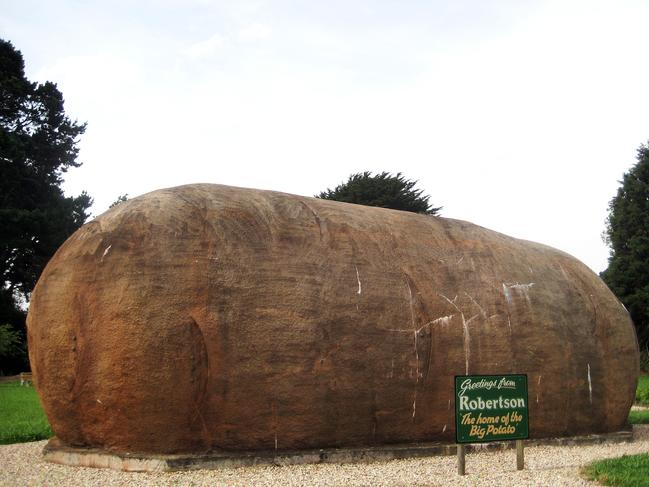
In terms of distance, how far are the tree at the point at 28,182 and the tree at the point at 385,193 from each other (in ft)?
44.7

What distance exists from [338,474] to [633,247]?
29715 mm

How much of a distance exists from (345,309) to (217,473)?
254 centimetres

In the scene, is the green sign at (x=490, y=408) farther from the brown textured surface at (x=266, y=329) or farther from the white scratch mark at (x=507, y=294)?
the white scratch mark at (x=507, y=294)

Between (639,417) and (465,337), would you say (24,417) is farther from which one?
(639,417)

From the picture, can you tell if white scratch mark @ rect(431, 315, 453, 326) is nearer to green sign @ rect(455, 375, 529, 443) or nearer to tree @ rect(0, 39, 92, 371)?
green sign @ rect(455, 375, 529, 443)

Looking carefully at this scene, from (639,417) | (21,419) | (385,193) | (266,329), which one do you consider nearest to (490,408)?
(266,329)

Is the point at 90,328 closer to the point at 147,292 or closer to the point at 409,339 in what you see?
the point at 147,292

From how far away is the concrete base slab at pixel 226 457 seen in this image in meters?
7.66

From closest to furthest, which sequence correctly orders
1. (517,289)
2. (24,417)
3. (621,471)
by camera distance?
1. (621,471)
2. (517,289)
3. (24,417)

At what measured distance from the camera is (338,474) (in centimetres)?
783

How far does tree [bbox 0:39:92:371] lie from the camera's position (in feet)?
105

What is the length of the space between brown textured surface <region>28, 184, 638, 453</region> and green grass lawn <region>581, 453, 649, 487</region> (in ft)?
5.28

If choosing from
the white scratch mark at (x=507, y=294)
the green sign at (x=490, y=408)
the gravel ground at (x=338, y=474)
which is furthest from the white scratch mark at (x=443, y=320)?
the gravel ground at (x=338, y=474)

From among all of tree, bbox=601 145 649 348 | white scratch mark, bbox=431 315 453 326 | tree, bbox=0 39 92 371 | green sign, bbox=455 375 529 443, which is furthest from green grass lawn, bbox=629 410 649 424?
tree, bbox=0 39 92 371
